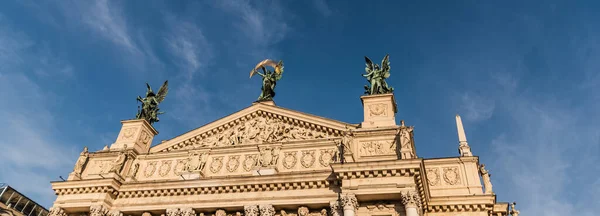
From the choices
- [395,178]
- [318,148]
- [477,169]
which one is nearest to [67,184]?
[318,148]

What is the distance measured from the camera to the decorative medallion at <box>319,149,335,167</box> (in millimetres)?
23631

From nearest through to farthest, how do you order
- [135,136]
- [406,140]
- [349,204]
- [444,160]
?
[349,204] → [406,140] → [444,160] → [135,136]

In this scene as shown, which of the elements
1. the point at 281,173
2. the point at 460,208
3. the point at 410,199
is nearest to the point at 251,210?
the point at 281,173

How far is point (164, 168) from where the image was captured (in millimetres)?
26797

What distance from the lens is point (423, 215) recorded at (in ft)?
72.4

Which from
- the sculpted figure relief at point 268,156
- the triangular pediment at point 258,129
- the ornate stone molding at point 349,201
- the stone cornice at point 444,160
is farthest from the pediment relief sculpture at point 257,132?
the stone cornice at point 444,160

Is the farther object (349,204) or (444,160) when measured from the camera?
(444,160)

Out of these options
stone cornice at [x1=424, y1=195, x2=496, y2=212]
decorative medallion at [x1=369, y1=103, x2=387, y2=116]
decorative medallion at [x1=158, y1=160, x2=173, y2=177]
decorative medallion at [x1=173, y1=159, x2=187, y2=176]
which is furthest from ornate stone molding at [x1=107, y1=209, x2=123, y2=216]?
stone cornice at [x1=424, y1=195, x2=496, y2=212]

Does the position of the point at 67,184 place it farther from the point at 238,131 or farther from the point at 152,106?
the point at 238,131

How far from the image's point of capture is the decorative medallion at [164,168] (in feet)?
87.1

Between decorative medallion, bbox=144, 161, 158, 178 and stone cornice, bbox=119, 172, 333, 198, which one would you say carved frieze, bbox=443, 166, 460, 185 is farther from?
decorative medallion, bbox=144, 161, 158, 178

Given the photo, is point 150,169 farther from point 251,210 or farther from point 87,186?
point 251,210

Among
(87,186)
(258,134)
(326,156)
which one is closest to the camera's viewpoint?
(326,156)

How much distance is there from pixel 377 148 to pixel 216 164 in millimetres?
9710
